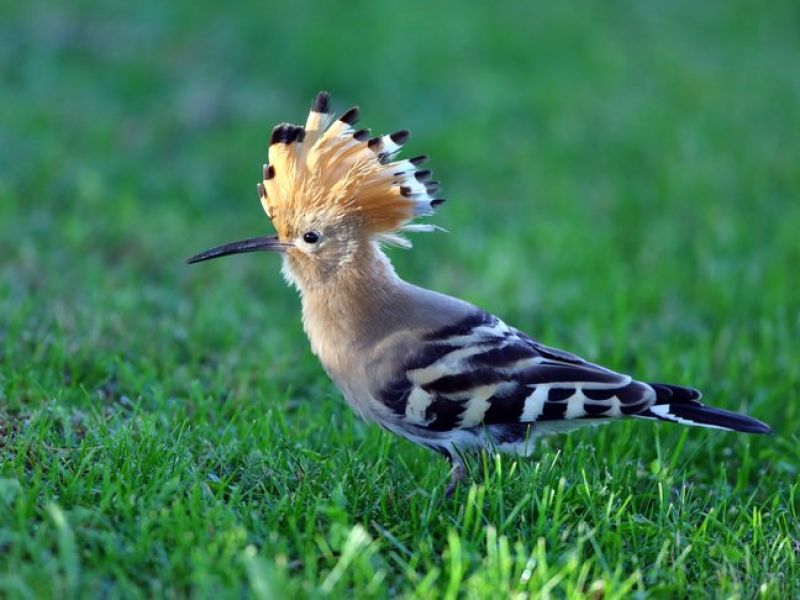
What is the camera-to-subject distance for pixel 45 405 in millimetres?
3127

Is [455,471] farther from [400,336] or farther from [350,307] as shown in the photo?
[350,307]

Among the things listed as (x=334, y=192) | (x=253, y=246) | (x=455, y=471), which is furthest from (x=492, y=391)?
(x=253, y=246)

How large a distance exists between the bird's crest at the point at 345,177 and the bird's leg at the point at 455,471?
0.72 metres

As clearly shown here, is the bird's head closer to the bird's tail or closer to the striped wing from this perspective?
the striped wing

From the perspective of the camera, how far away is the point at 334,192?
328cm

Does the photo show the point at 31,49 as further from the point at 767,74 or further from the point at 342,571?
the point at 342,571

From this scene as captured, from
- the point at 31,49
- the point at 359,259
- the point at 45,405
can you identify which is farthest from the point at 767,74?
the point at 45,405

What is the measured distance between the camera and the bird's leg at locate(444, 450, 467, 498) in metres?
2.93

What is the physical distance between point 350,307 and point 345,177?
395mm

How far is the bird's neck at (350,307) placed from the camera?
10.5 ft

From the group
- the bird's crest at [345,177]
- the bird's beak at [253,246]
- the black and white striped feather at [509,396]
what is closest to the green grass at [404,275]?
the black and white striped feather at [509,396]

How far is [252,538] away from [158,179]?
3.93m

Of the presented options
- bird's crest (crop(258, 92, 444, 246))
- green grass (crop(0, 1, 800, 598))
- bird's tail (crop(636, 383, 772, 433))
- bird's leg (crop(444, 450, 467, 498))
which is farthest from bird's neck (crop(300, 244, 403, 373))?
bird's tail (crop(636, 383, 772, 433))

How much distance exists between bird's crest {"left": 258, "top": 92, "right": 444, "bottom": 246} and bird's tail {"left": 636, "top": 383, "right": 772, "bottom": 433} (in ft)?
2.85
